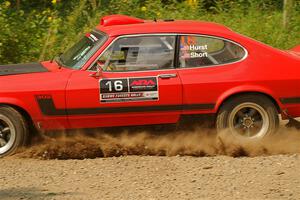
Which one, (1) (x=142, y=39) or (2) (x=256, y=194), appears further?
(1) (x=142, y=39)

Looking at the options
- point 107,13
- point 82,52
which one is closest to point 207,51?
point 82,52

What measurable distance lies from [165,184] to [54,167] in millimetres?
1332

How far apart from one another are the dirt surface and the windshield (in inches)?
33.8

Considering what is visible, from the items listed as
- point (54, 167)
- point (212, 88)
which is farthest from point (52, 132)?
point (212, 88)

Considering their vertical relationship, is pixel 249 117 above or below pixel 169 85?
below

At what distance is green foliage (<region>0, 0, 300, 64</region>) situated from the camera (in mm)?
10406

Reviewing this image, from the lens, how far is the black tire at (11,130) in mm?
6434

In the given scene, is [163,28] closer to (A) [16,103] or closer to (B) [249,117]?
(B) [249,117]

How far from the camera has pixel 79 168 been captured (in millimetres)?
6023

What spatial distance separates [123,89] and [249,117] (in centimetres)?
155

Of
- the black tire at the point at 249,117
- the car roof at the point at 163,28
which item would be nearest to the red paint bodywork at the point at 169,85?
the car roof at the point at 163,28

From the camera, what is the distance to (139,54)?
21.9 feet

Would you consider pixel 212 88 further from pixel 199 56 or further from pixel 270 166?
pixel 270 166

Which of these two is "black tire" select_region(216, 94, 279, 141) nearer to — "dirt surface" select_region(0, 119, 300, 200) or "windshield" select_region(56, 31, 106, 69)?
A: "dirt surface" select_region(0, 119, 300, 200)
